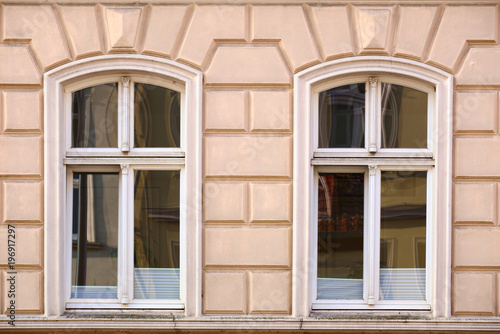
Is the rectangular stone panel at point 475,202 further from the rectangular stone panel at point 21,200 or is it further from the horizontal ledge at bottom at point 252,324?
the rectangular stone panel at point 21,200

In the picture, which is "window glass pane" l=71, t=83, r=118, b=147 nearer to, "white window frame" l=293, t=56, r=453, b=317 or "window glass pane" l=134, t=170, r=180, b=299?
"window glass pane" l=134, t=170, r=180, b=299

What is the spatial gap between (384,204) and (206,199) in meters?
1.80

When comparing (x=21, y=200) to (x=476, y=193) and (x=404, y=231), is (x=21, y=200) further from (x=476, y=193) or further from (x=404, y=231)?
(x=476, y=193)

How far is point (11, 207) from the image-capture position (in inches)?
225

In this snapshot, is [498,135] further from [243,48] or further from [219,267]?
[219,267]

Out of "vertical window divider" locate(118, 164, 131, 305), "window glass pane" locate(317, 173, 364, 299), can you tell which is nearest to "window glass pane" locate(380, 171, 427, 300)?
"window glass pane" locate(317, 173, 364, 299)

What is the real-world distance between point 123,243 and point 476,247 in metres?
3.51

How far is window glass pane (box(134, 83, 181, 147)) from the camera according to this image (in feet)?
19.3

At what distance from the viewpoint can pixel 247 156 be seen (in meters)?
5.72

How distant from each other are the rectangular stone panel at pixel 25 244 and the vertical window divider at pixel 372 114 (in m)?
3.39

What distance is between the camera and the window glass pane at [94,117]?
5891 millimetres

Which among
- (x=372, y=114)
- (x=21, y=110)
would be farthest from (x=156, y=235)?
(x=372, y=114)

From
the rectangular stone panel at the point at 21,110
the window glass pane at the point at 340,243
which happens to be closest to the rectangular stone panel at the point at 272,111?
the window glass pane at the point at 340,243

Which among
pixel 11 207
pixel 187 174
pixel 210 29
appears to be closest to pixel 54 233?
pixel 11 207
